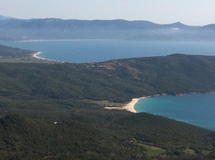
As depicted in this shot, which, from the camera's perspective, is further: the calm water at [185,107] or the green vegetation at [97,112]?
the calm water at [185,107]

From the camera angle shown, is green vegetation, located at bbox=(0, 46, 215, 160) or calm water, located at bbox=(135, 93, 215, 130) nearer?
green vegetation, located at bbox=(0, 46, 215, 160)

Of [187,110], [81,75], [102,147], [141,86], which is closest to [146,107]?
[187,110]

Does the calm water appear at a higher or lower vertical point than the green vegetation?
lower

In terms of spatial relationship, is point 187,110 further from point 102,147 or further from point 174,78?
point 102,147

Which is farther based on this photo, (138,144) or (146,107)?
(146,107)

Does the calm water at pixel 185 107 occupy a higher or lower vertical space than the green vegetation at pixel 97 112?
lower
